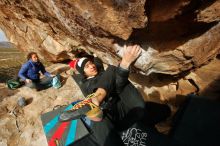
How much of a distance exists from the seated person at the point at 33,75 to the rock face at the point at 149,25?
180cm

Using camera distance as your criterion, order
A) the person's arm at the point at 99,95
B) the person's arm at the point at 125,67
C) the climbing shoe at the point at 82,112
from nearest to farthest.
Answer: the climbing shoe at the point at 82,112 → the person's arm at the point at 99,95 → the person's arm at the point at 125,67

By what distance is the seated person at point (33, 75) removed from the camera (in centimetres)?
714

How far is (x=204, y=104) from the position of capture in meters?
4.26

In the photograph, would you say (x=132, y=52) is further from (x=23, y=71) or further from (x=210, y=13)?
(x=23, y=71)

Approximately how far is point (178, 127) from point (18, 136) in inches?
162

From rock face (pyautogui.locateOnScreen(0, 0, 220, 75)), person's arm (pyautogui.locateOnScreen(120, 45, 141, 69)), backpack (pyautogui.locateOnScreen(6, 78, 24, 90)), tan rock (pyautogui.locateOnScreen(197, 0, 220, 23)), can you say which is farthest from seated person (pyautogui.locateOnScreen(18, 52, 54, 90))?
tan rock (pyautogui.locateOnScreen(197, 0, 220, 23))

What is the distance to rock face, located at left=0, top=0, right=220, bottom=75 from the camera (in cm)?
298

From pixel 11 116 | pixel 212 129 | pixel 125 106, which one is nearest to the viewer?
pixel 125 106

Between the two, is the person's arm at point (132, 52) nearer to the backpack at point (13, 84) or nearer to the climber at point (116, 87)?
the climber at point (116, 87)

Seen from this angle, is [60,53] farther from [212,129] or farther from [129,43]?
[212,129]

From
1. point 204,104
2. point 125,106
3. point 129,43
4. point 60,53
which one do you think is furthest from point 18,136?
point 204,104

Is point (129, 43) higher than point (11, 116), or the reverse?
point (129, 43)

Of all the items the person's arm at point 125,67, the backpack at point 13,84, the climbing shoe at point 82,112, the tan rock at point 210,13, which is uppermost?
the tan rock at point 210,13

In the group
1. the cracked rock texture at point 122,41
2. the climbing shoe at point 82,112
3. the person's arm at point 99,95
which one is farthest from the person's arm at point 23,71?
the climbing shoe at point 82,112
